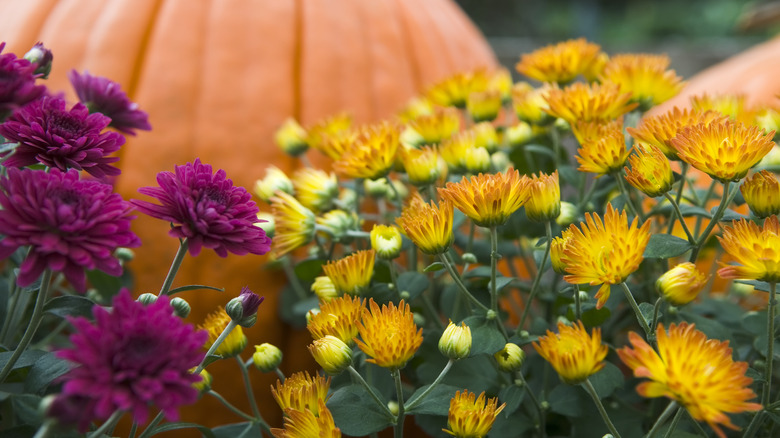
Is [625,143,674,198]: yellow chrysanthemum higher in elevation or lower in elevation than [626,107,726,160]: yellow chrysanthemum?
lower

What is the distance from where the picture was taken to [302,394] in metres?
0.39

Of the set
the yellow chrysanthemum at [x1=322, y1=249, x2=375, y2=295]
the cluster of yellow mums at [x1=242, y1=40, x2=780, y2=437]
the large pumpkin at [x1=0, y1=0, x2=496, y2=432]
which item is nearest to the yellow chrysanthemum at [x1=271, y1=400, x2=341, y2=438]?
the cluster of yellow mums at [x1=242, y1=40, x2=780, y2=437]

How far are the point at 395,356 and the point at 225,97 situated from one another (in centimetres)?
46

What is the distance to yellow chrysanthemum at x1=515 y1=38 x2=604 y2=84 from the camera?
0.59 m

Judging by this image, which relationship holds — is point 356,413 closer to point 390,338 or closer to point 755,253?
point 390,338

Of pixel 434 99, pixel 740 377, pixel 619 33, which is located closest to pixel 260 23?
pixel 434 99

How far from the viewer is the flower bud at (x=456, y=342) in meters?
0.39

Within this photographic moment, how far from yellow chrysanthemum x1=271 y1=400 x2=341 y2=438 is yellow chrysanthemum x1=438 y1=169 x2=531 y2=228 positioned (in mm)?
146

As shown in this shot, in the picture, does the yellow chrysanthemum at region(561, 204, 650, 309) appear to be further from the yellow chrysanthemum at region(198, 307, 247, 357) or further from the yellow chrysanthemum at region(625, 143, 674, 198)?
the yellow chrysanthemum at region(198, 307, 247, 357)

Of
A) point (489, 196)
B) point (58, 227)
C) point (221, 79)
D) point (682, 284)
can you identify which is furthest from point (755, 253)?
point (221, 79)

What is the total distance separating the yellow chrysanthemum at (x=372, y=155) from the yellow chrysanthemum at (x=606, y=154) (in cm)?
15

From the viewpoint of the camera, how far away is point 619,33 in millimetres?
4039

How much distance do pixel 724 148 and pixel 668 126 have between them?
0.19 ft

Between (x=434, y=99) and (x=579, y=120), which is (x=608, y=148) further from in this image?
(x=434, y=99)
